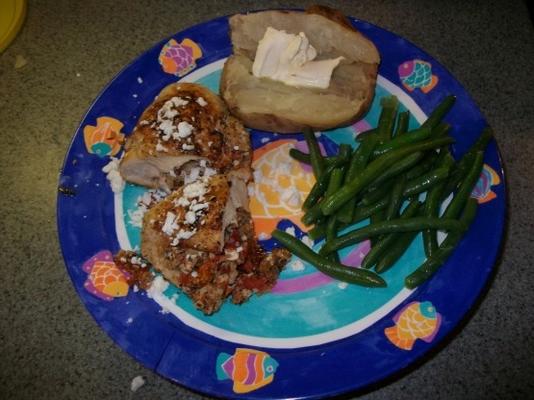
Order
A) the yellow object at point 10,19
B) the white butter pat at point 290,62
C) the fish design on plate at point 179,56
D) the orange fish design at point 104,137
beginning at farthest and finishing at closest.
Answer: the yellow object at point 10,19 → the fish design on plate at point 179,56 → the orange fish design at point 104,137 → the white butter pat at point 290,62

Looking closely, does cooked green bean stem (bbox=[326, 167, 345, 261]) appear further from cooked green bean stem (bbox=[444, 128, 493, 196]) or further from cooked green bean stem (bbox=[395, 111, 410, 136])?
cooked green bean stem (bbox=[444, 128, 493, 196])

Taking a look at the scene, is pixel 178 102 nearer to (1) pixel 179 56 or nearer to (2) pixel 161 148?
(2) pixel 161 148

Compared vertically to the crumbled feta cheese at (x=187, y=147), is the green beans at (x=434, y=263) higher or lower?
lower

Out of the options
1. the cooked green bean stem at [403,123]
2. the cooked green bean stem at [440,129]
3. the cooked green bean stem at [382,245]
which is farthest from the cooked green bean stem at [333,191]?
the cooked green bean stem at [440,129]

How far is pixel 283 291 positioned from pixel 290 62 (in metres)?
1.11

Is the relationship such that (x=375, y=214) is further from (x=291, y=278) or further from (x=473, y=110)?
(x=473, y=110)

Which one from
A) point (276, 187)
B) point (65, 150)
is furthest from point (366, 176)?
point (65, 150)

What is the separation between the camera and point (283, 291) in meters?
2.16

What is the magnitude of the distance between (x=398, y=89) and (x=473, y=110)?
38 cm

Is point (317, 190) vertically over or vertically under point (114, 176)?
under

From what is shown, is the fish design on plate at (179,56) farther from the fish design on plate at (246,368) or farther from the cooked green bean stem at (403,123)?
the fish design on plate at (246,368)

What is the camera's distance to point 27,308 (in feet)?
8.02

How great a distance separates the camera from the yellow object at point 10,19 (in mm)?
3223

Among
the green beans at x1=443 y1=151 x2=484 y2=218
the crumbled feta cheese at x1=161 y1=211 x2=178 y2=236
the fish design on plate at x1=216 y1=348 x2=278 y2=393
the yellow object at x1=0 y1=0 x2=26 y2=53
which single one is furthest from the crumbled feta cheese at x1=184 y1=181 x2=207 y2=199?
the yellow object at x1=0 y1=0 x2=26 y2=53
